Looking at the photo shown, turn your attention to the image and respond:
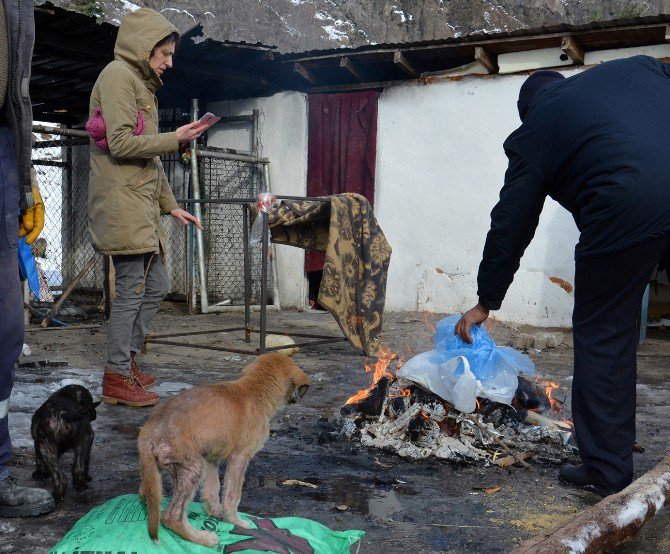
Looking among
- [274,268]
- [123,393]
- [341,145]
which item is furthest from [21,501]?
[341,145]

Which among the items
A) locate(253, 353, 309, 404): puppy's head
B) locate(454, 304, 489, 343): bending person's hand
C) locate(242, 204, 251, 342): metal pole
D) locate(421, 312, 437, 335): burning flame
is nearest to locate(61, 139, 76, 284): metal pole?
locate(242, 204, 251, 342): metal pole

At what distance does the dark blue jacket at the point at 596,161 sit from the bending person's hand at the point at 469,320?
32cm

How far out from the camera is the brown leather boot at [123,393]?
15.7ft

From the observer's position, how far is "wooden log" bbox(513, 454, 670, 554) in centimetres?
229

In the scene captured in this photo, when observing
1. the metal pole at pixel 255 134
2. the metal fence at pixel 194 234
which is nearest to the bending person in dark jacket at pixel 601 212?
the metal fence at pixel 194 234

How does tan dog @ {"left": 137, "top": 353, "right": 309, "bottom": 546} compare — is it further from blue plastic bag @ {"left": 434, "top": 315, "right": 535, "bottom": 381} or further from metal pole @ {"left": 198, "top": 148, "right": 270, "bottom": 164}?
Answer: metal pole @ {"left": 198, "top": 148, "right": 270, "bottom": 164}

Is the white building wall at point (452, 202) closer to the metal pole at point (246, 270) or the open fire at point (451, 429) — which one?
the metal pole at point (246, 270)

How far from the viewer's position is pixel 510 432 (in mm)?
4195

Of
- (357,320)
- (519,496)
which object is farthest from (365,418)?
(357,320)

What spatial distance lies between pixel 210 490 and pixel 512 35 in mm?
A: 8143

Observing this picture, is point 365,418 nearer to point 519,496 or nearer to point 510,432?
point 510,432

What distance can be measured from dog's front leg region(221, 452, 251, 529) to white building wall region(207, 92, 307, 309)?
8.98m

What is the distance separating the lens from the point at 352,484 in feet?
11.3

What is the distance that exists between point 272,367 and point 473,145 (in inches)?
313
